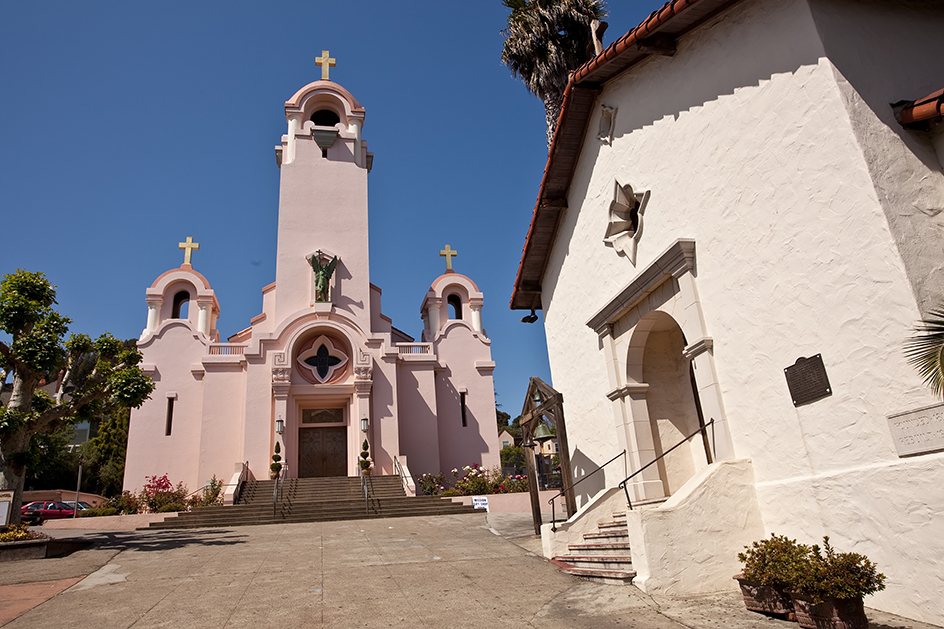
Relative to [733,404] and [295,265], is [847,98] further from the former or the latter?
[295,265]

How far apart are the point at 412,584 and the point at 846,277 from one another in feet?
→ 22.0

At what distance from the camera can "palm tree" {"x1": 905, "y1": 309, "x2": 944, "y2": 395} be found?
5.33 metres

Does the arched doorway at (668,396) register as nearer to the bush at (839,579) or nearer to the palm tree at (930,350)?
the palm tree at (930,350)

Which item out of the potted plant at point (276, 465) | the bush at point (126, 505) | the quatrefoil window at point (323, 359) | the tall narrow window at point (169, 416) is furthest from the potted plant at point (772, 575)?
the tall narrow window at point (169, 416)

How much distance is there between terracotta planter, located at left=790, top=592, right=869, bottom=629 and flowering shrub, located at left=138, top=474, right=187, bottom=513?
21576mm

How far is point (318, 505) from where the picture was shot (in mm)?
20969

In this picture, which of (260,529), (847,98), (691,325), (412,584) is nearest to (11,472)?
(260,529)

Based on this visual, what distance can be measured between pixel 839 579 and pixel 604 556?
380 centimetres

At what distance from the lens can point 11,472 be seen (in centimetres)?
1323

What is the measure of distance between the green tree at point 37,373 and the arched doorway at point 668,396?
11.4 m

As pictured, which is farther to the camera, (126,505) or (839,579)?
(126,505)

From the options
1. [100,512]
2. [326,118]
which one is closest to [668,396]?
[100,512]

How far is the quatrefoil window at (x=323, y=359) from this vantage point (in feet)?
91.1

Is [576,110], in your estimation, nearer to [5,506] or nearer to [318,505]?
[5,506]
